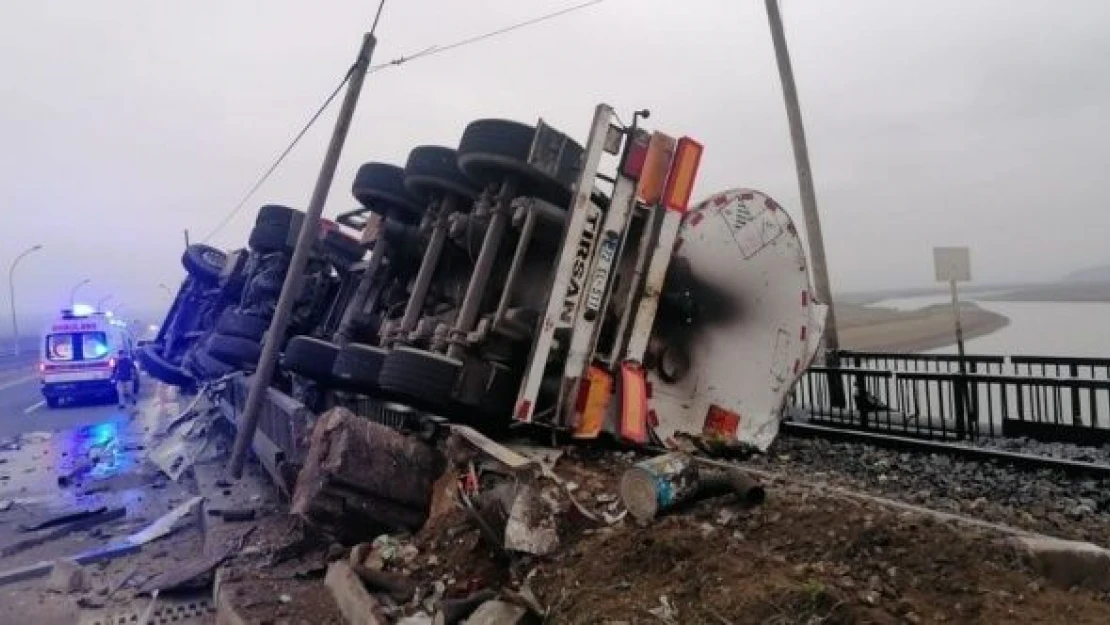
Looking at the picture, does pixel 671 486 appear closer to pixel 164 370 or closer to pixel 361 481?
pixel 361 481

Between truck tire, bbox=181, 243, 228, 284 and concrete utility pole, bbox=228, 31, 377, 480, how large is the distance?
6.52 metres

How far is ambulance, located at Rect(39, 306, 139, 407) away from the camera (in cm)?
1883

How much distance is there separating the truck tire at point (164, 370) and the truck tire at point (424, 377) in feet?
33.6

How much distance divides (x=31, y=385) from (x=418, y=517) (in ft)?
88.5

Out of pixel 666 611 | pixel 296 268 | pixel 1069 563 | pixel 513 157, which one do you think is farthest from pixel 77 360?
pixel 1069 563

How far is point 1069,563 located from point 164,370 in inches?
561

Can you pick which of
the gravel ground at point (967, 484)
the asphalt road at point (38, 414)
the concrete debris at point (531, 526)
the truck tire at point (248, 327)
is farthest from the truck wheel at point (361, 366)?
the asphalt road at point (38, 414)

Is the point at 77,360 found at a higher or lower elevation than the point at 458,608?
higher

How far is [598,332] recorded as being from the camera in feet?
16.0

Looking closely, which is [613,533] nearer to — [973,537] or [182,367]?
[973,537]

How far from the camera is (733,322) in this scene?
5.62 meters

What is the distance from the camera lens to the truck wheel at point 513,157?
503cm

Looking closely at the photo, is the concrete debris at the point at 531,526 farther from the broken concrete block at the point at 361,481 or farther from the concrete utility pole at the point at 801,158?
the concrete utility pole at the point at 801,158

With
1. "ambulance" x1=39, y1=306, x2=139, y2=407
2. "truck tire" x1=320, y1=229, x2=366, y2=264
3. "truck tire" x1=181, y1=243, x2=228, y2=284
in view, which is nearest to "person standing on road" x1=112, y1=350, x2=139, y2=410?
"ambulance" x1=39, y1=306, x2=139, y2=407
